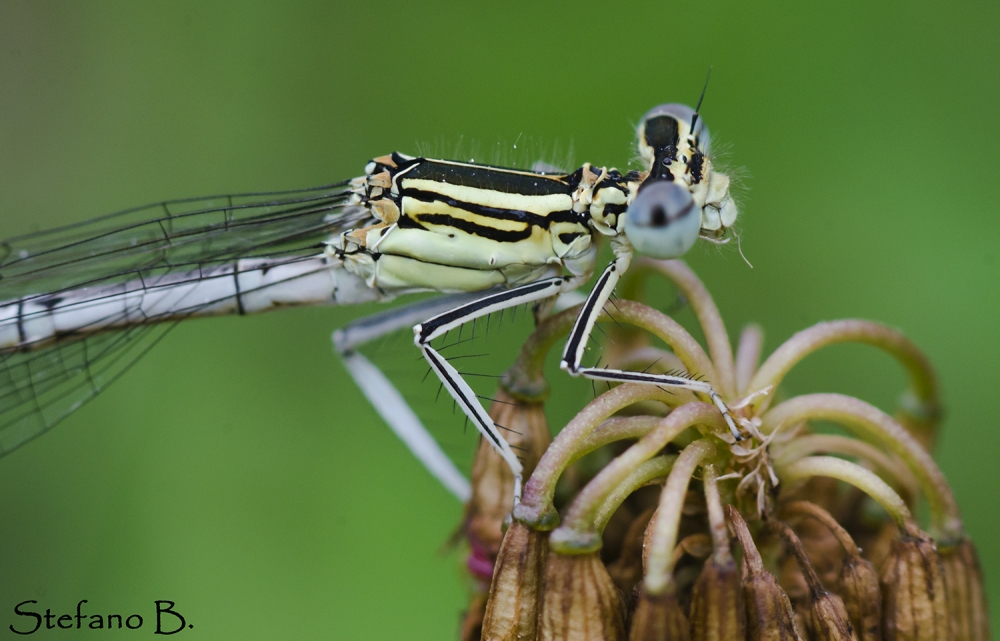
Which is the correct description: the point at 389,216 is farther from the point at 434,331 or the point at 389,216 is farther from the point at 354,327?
the point at 354,327

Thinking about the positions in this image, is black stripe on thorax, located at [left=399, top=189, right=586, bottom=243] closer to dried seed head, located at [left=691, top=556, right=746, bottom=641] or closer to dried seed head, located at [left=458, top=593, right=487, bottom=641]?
dried seed head, located at [left=458, top=593, right=487, bottom=641]

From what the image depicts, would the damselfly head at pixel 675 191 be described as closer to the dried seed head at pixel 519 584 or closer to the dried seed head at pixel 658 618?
the dried seed head at pixel 519 584

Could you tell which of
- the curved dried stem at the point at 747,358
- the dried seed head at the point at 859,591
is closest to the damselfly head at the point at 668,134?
the curved dried stem at the point at 747,358

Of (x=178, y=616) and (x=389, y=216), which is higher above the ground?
(x=389, y=216)

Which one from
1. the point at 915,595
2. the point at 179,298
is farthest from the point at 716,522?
the point at 179,298

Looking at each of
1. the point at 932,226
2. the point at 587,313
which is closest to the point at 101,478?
the point at 587,313

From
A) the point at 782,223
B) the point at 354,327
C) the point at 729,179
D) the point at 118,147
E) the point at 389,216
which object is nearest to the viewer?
the point at 729,179

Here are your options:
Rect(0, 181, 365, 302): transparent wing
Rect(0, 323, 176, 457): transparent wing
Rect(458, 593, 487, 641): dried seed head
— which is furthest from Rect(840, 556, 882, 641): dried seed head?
Rect(0, 323, 176, 457): transparent wing
